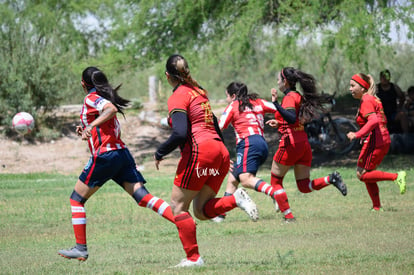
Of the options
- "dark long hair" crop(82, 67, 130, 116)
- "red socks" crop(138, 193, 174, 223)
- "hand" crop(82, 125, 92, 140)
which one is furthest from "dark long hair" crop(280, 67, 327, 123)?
"hand" crop(82, 125, 92, 140)

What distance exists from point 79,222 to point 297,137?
3.92m

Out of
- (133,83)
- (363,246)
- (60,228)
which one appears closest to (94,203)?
(60,228)

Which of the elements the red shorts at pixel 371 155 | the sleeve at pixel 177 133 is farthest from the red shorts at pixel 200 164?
the red shorts at pixel 371 155

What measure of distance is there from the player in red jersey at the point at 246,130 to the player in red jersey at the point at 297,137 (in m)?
0.34

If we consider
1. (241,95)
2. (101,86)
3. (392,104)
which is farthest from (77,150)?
(101,86)

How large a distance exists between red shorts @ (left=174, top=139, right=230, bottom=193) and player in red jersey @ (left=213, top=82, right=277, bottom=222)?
3335 millimetres

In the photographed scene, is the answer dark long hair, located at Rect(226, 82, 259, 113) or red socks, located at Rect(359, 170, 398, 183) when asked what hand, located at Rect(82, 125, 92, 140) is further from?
red socks, located at Rect(359, 170, 398, 183)

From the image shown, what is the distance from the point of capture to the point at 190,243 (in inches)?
262

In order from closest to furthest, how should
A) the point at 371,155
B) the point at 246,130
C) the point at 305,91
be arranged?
1. the point at 305,91
2. the point at 246,130
3. the point at 371,155

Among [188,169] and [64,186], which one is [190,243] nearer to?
[188,169]

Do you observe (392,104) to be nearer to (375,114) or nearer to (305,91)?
(375,114)

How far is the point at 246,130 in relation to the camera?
10406 mm

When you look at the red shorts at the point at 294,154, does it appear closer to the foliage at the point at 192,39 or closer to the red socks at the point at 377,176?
the red socks at the point at 377,176

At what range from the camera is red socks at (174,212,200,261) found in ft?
21.8
